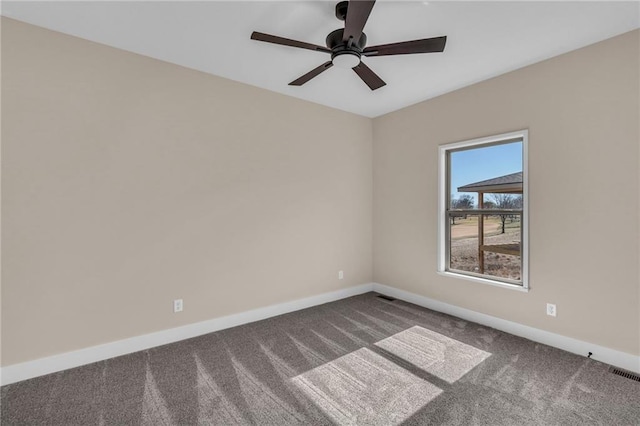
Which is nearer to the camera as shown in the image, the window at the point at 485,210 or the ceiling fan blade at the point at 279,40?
the ceiling fan blade at the point at 279,40

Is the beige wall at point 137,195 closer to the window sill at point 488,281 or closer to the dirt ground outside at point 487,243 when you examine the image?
the window sill at point 488,281

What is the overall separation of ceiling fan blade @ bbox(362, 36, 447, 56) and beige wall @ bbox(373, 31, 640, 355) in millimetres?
1504

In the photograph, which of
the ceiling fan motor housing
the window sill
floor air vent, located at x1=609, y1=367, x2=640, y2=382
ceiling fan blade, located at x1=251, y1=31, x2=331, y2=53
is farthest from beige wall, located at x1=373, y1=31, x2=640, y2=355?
ceiling fan blade, located at x1=251, y1=31, x2=331, y2=53

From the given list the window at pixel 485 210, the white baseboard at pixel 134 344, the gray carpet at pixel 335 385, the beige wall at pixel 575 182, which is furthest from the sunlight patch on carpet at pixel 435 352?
the white baseboard at pixel 134 344

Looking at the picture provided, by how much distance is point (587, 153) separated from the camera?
2.57 meters

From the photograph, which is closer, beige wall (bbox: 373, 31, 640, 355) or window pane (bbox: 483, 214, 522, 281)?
beige wall (bbox: 373, 31, 640, 355)

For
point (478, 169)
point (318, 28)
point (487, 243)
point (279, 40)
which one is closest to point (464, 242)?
point (487, 243)

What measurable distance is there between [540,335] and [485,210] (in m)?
1.34

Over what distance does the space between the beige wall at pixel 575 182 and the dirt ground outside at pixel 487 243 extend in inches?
9.1

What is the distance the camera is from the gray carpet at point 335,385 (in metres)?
1.86

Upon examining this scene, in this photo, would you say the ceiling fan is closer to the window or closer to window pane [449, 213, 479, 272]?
the window

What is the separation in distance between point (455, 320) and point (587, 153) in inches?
81.0

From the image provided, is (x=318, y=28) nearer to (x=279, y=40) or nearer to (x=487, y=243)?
(x=279, y=40)

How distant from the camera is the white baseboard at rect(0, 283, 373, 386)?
2.24 m
